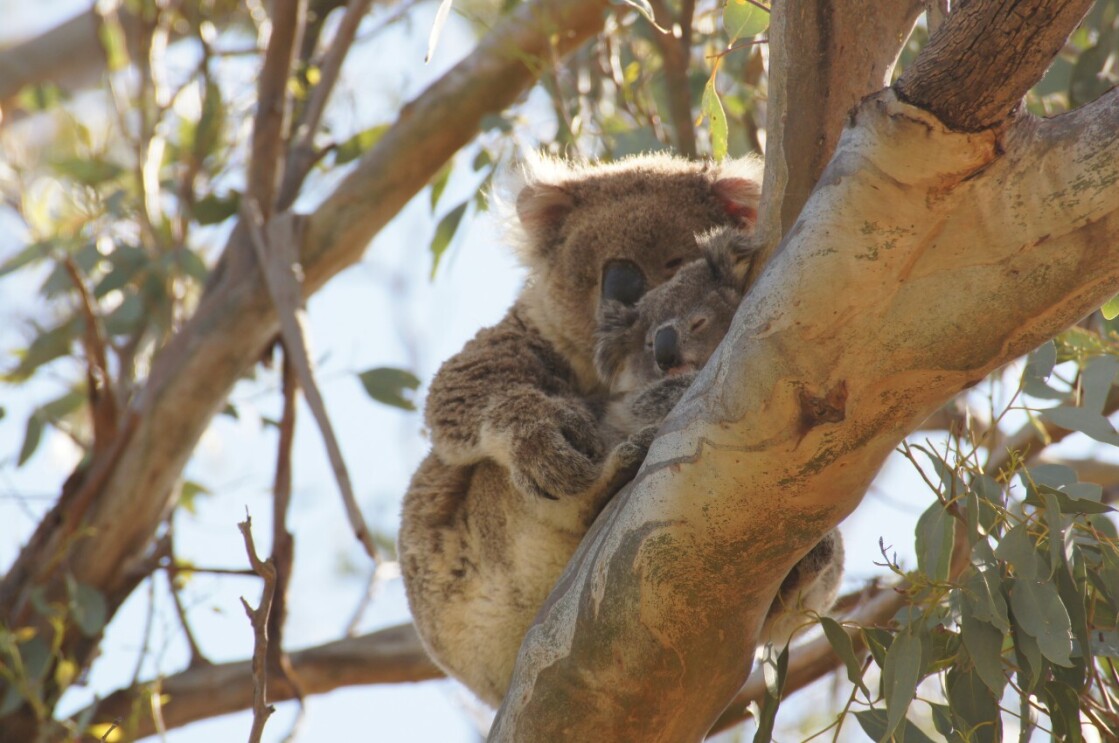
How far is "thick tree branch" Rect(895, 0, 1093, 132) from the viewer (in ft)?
4.33

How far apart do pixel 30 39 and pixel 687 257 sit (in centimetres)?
531

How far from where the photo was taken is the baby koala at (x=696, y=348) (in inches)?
84.4

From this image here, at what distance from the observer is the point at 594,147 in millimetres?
4672

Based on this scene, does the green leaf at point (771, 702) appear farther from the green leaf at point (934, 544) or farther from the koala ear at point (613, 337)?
the koala ear at point (613, 337)

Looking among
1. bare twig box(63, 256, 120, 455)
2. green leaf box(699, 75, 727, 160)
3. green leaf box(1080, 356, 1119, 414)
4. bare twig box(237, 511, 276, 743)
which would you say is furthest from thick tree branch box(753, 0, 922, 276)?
bare twig box(63, 256, 120, 455)

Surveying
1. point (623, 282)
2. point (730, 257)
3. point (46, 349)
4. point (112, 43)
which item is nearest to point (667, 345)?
point (730, 257)

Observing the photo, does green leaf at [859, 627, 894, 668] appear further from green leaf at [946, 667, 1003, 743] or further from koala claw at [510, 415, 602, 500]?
koala claw at [510, 415, 602, 500]

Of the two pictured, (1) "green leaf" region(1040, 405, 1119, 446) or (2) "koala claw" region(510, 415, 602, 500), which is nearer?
(1) "green leaf" region(1040, 405, 1119, 446)

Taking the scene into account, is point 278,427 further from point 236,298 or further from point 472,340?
point 472,340

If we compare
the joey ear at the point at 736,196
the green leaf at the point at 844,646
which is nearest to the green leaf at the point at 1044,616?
the green leaf at the point at 844,646

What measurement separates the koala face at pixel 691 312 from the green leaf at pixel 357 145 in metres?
2.59

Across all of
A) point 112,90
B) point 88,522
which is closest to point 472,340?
point 88,522

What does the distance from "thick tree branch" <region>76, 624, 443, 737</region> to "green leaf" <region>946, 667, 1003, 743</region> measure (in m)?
2.25

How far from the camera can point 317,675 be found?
3.96m
